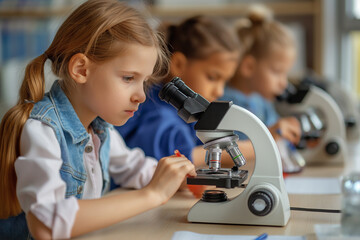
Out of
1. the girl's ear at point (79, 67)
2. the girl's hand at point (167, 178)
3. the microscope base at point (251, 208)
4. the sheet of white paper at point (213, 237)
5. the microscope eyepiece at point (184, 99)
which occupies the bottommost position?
the sheet of white paper at point (213, 237)

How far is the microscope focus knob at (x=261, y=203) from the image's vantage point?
927 millimetres

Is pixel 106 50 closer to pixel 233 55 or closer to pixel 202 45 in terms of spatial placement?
pixel 202 45

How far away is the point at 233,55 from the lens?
1.82 metres

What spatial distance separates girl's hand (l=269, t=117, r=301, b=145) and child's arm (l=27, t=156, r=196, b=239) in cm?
86

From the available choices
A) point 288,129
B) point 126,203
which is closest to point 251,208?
point 126,203

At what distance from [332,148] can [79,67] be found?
115 centimetres

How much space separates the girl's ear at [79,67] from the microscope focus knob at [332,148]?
1126 millimetres

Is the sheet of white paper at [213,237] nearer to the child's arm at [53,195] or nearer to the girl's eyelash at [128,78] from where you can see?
the child's arm at [53,195]

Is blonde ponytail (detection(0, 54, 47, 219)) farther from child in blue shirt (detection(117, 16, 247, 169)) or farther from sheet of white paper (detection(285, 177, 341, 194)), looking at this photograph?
sheet of white paper (detection(285, 177, 341, 194))

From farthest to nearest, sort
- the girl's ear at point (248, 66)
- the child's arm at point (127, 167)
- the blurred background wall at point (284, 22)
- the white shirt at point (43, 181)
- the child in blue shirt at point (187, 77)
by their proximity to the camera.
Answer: the blurred background wall at point (284, 22) → the girl's ear at point (248, 66) → the child in blue shirt at point (187, 77) → the child's arm at point (127, 167) → the white shirt at point (43, 181)

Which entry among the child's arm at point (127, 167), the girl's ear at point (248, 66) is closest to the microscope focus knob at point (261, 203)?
the child's arm at point (127, 167)

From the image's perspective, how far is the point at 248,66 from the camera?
227cm

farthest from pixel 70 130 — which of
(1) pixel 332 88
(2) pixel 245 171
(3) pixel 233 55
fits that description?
(1) pixel 332 88

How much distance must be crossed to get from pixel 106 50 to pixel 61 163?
0.24 metres
